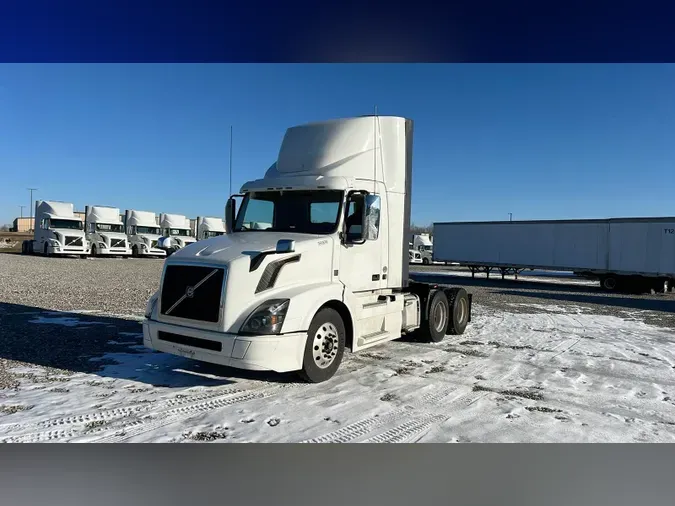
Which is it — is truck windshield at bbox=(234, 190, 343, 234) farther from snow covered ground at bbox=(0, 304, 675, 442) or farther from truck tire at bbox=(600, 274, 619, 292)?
truck tire at bbox=(600, 274, 619, 292)

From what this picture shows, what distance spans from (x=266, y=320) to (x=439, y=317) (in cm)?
483

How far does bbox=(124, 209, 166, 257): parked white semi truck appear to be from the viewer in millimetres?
36812

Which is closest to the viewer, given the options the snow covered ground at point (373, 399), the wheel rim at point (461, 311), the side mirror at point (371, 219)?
the snow covered ground at point (373, 399)

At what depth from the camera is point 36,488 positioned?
12.3ft

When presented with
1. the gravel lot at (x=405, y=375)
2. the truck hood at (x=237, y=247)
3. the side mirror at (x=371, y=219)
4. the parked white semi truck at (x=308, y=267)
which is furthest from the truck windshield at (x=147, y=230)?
the side mirror at (x=371, y=219)

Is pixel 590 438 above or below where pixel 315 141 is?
below

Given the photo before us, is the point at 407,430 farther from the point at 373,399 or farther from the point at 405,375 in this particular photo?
the point at 405,375

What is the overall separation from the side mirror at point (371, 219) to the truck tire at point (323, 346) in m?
1.24

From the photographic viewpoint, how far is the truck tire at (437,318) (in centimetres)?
885

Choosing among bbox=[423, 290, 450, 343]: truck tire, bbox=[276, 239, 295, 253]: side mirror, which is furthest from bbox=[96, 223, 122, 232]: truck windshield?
bbox=[276, 239, 295, 253]: side mirror

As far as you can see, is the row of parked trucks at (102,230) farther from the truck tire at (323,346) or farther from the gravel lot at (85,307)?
the truck tire at (323,346)

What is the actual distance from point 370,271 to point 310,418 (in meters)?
2.77
